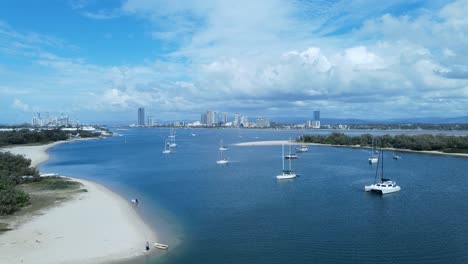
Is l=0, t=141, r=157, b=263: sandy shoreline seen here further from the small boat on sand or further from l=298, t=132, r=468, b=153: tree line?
l=298, t=132, r=468, b=153: tree line

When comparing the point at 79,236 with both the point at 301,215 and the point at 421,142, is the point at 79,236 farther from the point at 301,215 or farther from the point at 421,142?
the point at 421,142

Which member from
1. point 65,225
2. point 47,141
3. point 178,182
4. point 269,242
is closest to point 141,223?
point 65,225

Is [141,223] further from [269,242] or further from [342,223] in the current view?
[342,223]

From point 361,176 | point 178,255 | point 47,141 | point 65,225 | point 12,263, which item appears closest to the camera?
point 12,263

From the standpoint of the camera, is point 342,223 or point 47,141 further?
point 47,141

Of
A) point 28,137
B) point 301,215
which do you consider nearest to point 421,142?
point 301,215

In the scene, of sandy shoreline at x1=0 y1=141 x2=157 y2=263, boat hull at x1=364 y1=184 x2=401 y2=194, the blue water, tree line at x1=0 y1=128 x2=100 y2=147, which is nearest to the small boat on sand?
the blue water
